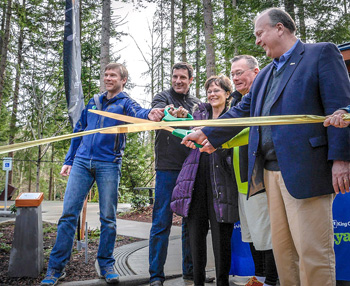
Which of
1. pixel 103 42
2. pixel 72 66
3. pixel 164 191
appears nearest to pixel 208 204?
pixel 164 191

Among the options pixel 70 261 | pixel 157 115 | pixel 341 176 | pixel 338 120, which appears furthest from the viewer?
pixel 70 261

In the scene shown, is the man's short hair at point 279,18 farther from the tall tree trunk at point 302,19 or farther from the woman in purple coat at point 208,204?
the tall tree trunk at point 302,19

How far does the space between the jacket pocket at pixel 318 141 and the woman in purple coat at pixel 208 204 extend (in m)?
1.08

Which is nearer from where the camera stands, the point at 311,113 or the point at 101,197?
the point at 311,113

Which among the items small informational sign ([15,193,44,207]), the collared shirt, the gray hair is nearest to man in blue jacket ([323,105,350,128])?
the collared shirt

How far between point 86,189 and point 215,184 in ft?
4.55

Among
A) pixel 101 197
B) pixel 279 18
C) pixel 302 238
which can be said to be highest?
pixel 279 18

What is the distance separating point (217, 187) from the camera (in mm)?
2863

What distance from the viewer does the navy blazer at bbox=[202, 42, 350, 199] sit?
1.88 meters

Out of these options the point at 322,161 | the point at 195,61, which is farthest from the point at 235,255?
the point at 195,61

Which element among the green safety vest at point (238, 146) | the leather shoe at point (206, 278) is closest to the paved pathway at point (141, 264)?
the leather shoe at point (206, 278)

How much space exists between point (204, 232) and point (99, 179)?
1213 millimetres

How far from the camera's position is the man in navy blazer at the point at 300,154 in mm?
1857

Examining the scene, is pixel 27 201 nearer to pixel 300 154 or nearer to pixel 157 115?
pixel 157 115
